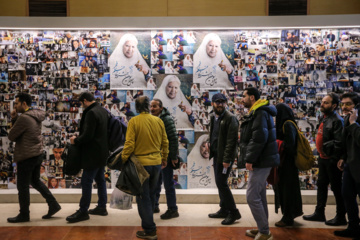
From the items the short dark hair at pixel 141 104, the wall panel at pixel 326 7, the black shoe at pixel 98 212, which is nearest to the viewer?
the short dark hair at pixel 141 104

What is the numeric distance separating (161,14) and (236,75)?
177 cm

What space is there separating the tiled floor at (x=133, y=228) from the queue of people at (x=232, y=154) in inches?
5.6

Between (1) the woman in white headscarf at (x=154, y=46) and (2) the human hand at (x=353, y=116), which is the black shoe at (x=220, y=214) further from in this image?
(1) the woman in white headscarf at (x=154, y=46)

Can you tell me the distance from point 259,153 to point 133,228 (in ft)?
6.91

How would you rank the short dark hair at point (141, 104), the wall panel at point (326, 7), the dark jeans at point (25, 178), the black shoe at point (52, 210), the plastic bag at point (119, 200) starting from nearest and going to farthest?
the short dark hair at point (141, 104) → the plastic bag at point (119, 200) → the dark jeans at point (25, 178) → the black shoe at point (52, 210) → the wall panel at point (326, 7)

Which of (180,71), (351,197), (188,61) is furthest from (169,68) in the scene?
(351,197)

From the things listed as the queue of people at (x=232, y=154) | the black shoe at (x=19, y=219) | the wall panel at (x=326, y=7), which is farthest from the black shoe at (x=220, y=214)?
the wall panel at (x=326, y=7)

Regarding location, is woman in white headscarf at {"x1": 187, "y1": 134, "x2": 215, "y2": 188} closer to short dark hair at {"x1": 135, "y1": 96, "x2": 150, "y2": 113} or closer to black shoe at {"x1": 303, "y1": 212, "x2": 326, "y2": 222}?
black shoe at {"x1": 303, "y1": 212, "x2": 326, "y2": 222}

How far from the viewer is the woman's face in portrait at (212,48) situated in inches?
255

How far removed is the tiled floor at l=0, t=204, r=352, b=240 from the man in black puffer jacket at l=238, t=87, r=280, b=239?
58 centimetres

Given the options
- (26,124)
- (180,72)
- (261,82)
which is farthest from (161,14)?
(26,124)

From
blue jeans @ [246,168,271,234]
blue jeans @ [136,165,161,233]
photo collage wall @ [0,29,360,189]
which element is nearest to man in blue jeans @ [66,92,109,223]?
blue jeans @ [136,165,161,233]

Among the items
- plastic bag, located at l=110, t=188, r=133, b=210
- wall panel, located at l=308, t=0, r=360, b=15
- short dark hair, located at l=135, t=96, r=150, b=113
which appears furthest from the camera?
wall panel, located at l=308, t=0, r=360, b=15

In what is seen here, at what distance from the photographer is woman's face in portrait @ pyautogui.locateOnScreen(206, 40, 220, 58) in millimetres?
6473
